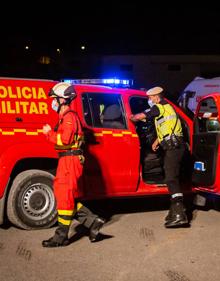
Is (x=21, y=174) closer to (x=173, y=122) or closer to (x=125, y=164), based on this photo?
(x=125, y=164)

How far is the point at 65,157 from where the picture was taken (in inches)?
199

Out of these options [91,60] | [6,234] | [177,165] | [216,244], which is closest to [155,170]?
[177,165]

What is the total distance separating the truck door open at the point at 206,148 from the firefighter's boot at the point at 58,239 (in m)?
2.01

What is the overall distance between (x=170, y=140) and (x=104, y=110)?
0.94 metres

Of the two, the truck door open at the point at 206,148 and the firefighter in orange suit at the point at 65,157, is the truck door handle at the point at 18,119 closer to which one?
the firefighter in orange suit at the point at 65,157

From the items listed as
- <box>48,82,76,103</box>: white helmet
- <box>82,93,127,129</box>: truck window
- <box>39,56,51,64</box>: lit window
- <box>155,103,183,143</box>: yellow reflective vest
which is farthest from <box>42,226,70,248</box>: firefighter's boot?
<box>39,56,51,64</box>: lit window

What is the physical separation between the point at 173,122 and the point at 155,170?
929 millimetres

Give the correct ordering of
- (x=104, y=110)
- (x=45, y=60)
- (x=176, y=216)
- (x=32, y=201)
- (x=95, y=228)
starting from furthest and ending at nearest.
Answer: (x=45, y=60) → (x=104, y=110) → (x=176, y=216) → (x=32, y=201) → (x=95, y=228)

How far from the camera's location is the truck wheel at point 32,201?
5.66m

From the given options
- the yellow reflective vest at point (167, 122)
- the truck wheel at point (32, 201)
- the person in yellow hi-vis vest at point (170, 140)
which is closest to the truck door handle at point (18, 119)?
the truck wheel at point (32, 201)

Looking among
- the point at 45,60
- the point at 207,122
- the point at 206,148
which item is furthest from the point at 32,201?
the point at 45,60

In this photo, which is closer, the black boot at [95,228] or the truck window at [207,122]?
the black boot at [95,228]

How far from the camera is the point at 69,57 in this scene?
42.8 meters

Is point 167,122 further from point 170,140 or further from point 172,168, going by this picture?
point 172,168
